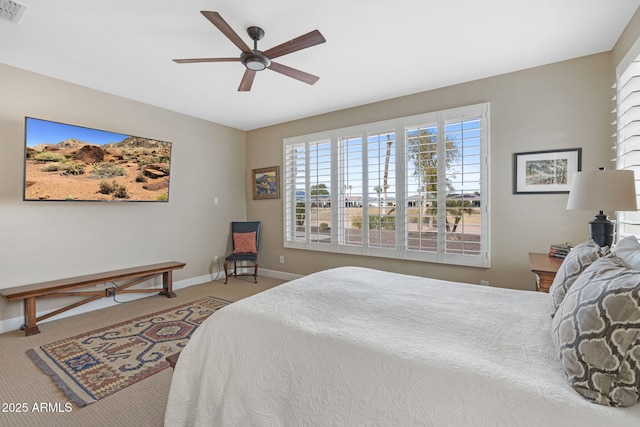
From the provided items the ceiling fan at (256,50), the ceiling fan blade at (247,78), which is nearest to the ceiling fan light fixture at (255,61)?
the ceiling fan at (256,50)

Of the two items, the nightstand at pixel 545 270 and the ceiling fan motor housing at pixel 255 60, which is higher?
the ceiling fan motor housing at pixel 255 60

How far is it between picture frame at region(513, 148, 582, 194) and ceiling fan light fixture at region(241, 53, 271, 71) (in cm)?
265

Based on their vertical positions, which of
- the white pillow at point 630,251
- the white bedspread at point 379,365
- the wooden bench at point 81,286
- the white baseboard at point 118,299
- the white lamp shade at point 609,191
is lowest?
the white baseboard at point 118,299

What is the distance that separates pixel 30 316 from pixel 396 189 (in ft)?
13.5

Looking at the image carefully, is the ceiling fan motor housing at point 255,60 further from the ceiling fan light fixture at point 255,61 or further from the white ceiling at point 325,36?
the white ceiling at point 325,36

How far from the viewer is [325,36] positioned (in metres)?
2.49

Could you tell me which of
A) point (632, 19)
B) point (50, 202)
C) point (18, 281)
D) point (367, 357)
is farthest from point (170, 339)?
point (632, 19)

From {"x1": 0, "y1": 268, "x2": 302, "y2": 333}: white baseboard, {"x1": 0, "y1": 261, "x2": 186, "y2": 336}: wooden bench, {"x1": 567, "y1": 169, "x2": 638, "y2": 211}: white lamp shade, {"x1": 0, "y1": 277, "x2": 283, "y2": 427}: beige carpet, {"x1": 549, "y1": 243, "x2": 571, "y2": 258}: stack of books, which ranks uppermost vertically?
{"x1": 567, "y1": 169, "x2": 638, "y2": 211}: white lamp shade

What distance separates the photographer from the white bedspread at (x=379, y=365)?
2.93 feet

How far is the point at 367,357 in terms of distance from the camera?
110 cm

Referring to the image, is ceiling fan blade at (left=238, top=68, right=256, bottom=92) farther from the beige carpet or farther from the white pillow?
the white pillow

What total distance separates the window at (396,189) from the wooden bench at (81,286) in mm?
1874

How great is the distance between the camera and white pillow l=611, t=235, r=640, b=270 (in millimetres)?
1183

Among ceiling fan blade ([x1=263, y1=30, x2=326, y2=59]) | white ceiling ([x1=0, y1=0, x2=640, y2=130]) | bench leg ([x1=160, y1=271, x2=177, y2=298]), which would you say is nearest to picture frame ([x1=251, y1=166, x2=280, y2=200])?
white ceiling ([x1=0, y1=0, x2=640, y2=130])
